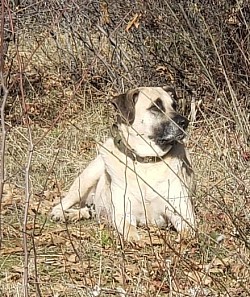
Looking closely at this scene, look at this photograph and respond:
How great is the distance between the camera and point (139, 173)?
6.00 metres

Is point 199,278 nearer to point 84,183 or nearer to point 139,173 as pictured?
point 139,173

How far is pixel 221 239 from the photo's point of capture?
430cm

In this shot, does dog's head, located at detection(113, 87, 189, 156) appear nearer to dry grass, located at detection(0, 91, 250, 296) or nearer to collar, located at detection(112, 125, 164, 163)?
collar, located at detection(112, 125, 164, 163)

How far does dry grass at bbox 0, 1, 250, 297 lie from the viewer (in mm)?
3957

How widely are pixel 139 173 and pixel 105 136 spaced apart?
2.23 meters

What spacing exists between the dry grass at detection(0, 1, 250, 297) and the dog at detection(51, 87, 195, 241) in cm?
18

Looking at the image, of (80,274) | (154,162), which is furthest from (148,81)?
(80,274)

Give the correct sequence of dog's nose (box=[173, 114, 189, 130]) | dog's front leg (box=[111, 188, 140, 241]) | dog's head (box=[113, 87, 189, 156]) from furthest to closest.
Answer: dog's head (box=[113, 87, 189, 156]), dog's nose (box=[173, 114, 189, 130]), dog's front leg (box=[111, 188, 140, 241])

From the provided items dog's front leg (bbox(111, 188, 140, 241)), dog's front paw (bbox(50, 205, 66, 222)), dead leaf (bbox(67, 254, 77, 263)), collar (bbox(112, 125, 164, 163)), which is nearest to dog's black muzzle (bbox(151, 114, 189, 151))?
collar (bbox(112, 125, 164, 163))

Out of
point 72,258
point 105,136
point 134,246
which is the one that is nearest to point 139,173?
point 134,246

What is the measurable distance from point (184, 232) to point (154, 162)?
1.11m

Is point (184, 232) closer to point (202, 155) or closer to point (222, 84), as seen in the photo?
point (202, 155)

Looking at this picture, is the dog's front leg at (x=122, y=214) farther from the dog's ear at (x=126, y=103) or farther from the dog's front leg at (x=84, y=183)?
the dog's ear at (x=126, y=103)

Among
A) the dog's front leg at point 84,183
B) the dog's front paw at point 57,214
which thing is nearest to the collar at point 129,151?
the dog's front leg at point 84,183
